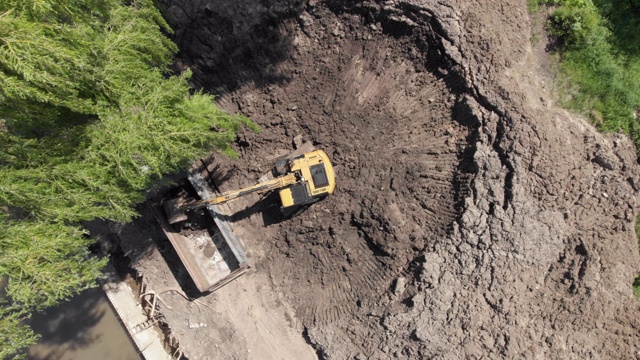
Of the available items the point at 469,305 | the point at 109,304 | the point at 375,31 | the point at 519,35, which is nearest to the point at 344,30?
the point at 375,31

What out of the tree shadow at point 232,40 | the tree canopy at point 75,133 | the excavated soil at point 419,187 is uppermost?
the tree shadow at point 232,40

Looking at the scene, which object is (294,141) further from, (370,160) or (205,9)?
(205,9)

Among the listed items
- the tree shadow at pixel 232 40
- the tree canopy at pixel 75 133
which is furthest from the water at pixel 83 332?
the tree shadow at pixel 232 40

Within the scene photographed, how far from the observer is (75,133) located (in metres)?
6.34

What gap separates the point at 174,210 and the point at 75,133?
12.0ft

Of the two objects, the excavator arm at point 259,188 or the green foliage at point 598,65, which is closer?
the green foliage at point 598,65

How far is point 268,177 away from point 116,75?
4662mm

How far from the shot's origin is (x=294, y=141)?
32.2 ft

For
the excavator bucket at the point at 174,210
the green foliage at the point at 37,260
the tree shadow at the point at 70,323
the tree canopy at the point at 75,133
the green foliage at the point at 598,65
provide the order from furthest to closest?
the tree shadow at the point at 70,323, the excavator bucket at the point at 174,210, the green foliage at the point at 598,65, the green foliage at the point at 37,260, the tree canopy at the point at 75,133

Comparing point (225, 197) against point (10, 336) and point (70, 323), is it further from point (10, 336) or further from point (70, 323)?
point (70, 323)

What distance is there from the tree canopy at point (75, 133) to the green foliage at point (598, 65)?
8296 millimetres

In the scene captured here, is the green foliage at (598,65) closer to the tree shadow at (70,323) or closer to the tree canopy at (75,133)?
the tree canopy at (75,133)

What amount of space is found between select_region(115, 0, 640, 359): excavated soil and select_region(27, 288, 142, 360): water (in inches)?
114

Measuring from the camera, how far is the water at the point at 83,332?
11.4 m
